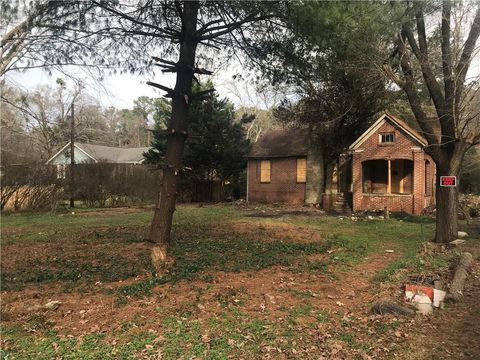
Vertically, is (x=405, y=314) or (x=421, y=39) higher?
(x=421, y=39)

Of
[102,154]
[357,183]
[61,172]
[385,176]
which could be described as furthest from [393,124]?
[102,154]

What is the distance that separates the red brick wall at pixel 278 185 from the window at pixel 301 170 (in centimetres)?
23

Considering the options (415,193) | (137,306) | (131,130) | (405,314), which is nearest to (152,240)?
(137,306)

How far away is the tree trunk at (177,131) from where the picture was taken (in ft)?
26.9

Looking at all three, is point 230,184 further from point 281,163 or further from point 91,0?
point 91,0

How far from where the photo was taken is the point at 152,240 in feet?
28.2

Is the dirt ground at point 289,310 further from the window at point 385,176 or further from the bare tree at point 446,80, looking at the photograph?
the window at point 385,176

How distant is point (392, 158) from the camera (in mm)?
20766

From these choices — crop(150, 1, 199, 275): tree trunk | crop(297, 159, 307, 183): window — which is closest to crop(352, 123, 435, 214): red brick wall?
crop(297, 159, 307, 183): window

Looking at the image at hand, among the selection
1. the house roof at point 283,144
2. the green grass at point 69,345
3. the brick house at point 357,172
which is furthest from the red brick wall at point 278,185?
the green grass at point 69,345

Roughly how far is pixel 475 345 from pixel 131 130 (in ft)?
214

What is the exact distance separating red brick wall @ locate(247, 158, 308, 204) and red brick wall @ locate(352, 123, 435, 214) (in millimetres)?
4916

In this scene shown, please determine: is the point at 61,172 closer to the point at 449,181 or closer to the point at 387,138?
the point at 387,138

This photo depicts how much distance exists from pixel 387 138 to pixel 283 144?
28.0 ft
